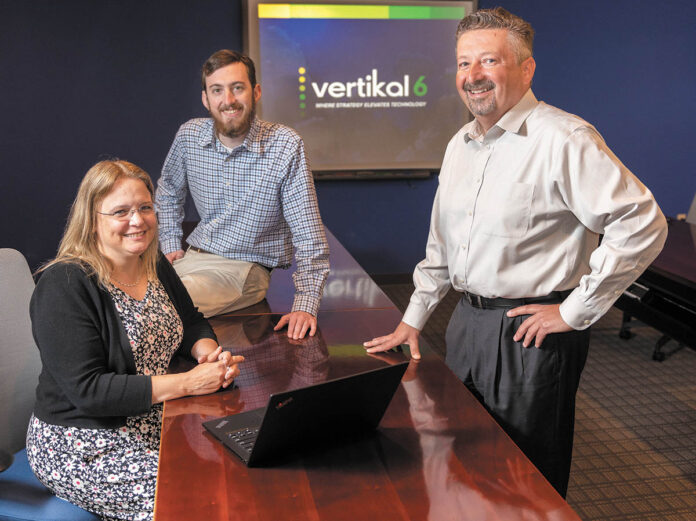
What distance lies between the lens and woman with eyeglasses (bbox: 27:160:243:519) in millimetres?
1619

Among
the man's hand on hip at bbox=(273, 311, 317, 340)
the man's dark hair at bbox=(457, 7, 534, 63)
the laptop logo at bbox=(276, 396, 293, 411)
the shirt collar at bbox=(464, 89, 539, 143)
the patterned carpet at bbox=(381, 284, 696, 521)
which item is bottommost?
the patterned carpet at bbox=(381, 284, 696, 521)

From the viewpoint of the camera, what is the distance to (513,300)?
190 cm

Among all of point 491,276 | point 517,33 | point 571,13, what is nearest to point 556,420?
point 491,276

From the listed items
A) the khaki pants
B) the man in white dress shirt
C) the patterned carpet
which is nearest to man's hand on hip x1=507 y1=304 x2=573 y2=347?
the man in white dress shirt

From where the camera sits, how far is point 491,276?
189 cm

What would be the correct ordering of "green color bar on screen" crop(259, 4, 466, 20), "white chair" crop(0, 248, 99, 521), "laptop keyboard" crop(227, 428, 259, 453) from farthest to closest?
"green color bar on screen" crop(259, 4, 466, 20)
"white chair" crop(0, 248, 99, 521)
"laptop keyboard" crop(227, 428, 259, 453)

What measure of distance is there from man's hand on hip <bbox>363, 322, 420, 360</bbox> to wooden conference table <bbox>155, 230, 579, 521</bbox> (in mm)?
42

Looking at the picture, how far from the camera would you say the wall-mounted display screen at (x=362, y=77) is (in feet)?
17.0

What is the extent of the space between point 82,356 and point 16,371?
49 centimetres

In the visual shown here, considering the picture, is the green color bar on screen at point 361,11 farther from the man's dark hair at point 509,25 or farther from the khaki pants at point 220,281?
the man's dark hair at point 509,25

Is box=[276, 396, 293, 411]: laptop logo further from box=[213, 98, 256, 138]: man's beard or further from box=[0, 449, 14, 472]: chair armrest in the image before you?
box=[213, 98, 256, 138]: man's beard

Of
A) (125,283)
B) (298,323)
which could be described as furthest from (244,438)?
(298,323)

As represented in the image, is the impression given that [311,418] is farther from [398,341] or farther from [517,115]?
[517,115]

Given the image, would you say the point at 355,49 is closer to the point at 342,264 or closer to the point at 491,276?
the point at 342,264
